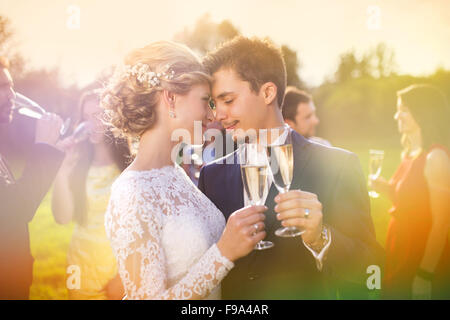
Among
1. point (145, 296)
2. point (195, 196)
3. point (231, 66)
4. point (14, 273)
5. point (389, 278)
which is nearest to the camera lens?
point (145, 296)

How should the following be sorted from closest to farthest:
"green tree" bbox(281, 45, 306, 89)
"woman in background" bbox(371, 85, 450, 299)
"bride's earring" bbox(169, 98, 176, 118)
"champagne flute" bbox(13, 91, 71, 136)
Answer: "bride's earring" bbox(169, 98, 176, 118), "champagne flute" bbox(13, 91, 71, 136), "woman in background" bbox(371, 85, 450, 299), "green tree" bbox(281, 45, 306, 89)

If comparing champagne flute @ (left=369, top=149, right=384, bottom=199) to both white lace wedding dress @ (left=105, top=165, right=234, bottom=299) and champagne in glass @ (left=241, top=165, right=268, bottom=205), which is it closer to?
white lace wedding dress @ (left=105, top=165, right=234, bottom=299)

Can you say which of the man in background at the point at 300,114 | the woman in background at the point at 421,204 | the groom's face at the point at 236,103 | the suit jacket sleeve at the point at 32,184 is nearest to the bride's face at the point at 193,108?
the groom's face at the point at 236,103

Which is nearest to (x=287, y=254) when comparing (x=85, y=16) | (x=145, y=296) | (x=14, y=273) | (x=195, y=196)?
(x=195, y=196)

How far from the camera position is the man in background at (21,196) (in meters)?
2.67

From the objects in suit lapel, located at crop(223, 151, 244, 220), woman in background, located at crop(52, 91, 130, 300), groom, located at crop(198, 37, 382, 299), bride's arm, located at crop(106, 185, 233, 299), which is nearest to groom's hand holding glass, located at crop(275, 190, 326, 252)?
groom, located at crop(198, 37, 382, 299)

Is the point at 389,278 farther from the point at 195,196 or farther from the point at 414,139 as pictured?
the point at 195,196

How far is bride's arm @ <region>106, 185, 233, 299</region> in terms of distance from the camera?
157 centimetres

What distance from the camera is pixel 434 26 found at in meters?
3.08

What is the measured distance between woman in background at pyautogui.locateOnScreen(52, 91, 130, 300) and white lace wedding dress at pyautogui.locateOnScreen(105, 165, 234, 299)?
5.18 ft

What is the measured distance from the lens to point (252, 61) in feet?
7.62

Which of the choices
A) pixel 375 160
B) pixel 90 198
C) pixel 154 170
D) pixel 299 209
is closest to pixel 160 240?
pixel 154 170

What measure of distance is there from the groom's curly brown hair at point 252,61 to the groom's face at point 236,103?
39 millimetres
